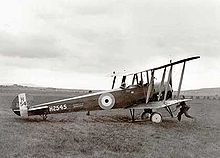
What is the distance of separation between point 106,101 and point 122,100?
94 cm

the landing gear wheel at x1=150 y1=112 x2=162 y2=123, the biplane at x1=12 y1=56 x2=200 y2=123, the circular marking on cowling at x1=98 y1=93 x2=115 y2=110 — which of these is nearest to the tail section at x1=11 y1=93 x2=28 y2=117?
the biplane at x1=12 y1=56 x2=200 y2=123

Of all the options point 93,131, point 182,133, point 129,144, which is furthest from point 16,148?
point 182,133

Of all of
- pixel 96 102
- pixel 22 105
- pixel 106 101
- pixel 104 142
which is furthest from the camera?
pixel 106 101

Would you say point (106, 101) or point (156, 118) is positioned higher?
point (106, 101)

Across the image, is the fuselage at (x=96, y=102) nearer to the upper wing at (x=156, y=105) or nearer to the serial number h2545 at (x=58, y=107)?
the serial number h2545 at (x=58, y=107)

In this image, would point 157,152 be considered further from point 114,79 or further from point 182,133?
point 114,79

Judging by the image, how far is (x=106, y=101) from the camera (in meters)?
20.4

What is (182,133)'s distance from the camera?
16.4 meters

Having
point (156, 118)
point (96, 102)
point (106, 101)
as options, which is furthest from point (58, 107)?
point (156, 118)

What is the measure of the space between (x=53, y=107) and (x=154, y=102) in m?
5.47

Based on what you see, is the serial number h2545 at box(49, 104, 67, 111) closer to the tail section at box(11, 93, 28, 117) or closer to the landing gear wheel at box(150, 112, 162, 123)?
the tail section at box(11, 93, 28, 117)

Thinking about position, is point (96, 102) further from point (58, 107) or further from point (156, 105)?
point (156, 105)

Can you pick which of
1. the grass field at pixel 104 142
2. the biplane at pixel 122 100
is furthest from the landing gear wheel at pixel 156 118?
the grass field at pixel 104 142

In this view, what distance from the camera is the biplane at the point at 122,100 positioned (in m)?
19.7
